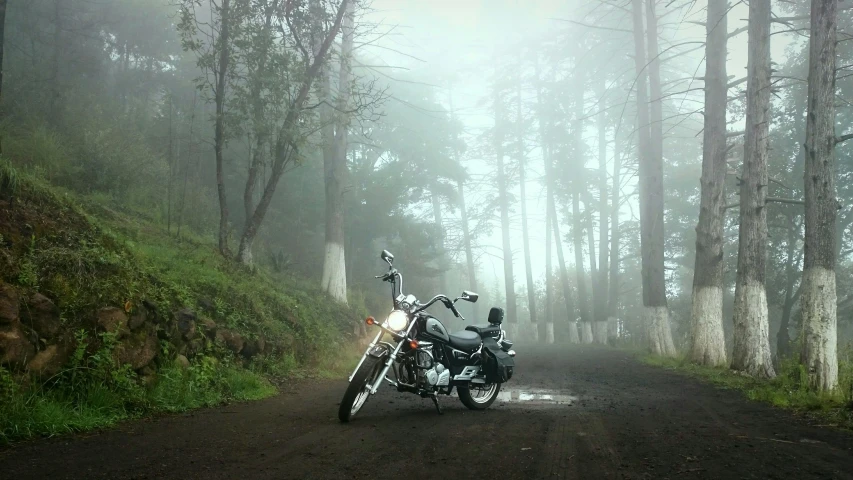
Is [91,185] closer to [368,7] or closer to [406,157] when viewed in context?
[368,7]

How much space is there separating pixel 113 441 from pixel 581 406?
213 inches

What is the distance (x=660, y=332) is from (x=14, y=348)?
1718 centimetres

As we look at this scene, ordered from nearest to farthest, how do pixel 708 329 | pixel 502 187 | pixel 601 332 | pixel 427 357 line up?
1. pixel 427 357
2. pixel 708 329
3. pixel 601 332
4. pixel 502 187

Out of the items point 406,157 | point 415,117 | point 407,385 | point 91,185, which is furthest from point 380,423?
point 415,117

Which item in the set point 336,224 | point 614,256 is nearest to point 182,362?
point 336,224

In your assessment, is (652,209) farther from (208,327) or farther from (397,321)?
(397,321)

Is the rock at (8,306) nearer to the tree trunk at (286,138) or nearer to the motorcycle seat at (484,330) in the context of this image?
the motorcycle seat at (484,330)

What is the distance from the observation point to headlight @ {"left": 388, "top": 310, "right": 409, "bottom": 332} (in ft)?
22.8

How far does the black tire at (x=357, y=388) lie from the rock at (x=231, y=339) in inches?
141

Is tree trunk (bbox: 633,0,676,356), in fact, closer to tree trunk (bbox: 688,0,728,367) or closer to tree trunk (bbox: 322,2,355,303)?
tree trunk (bbox: 688,0,728,367)

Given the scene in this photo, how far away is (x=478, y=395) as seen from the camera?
27.1ft

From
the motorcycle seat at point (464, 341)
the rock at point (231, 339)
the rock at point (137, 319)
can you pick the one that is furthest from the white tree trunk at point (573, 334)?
the rock at point (137, 319)

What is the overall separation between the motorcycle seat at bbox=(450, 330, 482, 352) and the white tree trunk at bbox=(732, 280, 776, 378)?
20.9 ft

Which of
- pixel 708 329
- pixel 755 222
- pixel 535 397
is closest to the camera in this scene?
pixel 535 397
